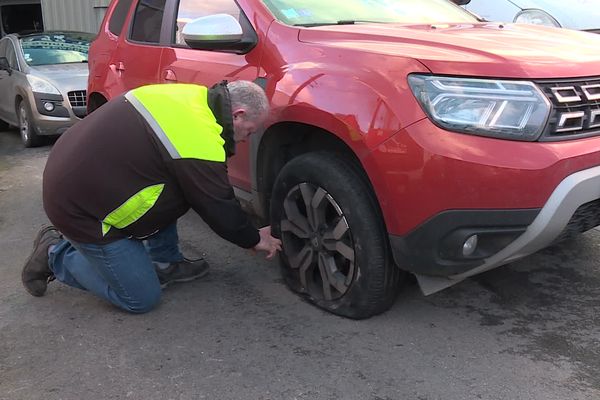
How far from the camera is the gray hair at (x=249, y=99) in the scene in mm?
2699

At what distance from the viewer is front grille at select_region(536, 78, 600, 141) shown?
233 centimetres

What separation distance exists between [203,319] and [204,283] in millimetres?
472

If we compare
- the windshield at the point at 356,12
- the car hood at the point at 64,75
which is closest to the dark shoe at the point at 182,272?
the windshield at the point at 356,12

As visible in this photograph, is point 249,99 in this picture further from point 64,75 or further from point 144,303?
point 64,75

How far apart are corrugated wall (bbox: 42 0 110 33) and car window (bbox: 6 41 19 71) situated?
4.14 m

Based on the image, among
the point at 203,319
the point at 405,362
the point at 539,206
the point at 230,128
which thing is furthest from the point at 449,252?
the point at 203,319

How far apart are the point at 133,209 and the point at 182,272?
793 millimetres

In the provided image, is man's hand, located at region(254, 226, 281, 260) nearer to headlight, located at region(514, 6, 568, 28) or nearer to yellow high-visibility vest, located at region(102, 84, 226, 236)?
yellow high-visibility vest, located at region(102, 84, 226, 236)

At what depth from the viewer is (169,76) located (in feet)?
12.4

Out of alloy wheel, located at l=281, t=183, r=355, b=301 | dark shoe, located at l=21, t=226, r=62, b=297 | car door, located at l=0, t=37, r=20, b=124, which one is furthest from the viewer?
car door, located at l=0, t=37, r=20, b=124

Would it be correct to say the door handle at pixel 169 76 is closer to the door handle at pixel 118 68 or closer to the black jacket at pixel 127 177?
the door handle at pixel 118 68

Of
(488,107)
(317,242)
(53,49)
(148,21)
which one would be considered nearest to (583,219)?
(488,107)

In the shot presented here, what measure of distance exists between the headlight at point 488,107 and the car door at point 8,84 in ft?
24.7

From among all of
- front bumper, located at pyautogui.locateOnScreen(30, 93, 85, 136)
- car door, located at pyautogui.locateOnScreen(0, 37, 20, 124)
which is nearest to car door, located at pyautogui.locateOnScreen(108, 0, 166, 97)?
front bumper, located at pyautogui.locateOnScreen(30, 93, 85, 136)
